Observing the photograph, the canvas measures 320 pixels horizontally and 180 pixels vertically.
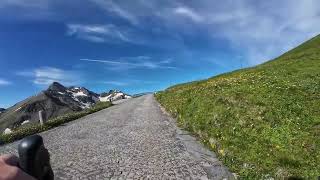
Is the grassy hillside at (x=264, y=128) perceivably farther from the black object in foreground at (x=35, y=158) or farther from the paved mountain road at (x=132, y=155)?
the black object in foreground at (x=35, y=158)

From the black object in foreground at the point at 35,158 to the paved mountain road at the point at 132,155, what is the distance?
9.65 m

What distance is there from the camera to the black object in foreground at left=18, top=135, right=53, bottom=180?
463cm

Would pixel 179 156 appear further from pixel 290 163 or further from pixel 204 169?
pixel 290 163

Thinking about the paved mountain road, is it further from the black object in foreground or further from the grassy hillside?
the black object in foreground

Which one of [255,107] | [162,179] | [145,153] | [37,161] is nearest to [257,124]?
[255,107]

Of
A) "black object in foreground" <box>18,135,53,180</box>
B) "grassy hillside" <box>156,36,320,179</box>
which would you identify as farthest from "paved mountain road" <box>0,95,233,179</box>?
"black object in foreground" <box>18,135,53,180</box>

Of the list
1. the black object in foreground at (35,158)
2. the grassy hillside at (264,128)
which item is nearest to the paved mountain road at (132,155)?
the grassy hillside at (264,128)

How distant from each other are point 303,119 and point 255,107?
370 centimetres

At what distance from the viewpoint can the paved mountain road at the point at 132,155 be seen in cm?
1512

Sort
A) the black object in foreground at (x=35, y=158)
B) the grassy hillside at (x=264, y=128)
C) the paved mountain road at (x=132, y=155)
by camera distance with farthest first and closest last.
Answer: the paved mountain road at (x=132, y=155), the grassy hillside at (x=264, y=128), the black object in foreground at (x=35, y=158)

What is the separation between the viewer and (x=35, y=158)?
15.8 feet

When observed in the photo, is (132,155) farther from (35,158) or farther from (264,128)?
(35,158)

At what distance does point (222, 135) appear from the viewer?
19.5 meters

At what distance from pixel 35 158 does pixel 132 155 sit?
1384 centimetres
